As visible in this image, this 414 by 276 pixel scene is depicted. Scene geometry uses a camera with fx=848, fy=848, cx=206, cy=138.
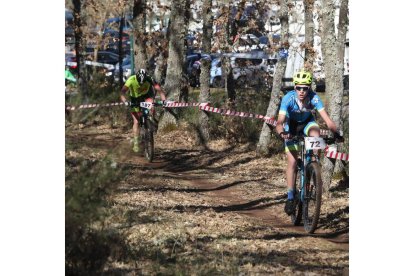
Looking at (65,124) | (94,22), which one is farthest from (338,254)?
(94,22)

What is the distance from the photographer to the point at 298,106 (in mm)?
8148

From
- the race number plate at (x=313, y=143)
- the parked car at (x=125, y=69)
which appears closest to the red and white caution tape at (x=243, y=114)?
the parked car at (x=125, y=69)

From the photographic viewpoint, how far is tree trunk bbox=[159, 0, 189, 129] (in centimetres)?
1216

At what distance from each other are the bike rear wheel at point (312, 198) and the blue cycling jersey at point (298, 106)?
0.48 m

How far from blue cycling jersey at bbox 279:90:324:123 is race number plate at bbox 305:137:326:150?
323mm

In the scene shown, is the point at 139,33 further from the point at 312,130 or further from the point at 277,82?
the point at 312,130

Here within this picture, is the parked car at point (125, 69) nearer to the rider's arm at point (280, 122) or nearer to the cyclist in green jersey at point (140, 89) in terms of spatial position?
the cyclist in green jersey at point (140, 89)

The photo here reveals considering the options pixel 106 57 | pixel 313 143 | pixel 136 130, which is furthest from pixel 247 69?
pixel 313 143

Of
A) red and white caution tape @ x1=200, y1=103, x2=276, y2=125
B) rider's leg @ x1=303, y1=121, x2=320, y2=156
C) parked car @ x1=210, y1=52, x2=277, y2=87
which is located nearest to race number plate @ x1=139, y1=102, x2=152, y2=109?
red and white caution tape @ x1=200, y1=103, x2=276, y2=125

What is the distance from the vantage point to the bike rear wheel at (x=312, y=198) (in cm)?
796

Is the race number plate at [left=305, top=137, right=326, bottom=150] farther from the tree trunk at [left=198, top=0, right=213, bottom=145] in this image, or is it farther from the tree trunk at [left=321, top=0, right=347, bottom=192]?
the tree trunk at [left=198, top=0, right=213, bottom=145]
